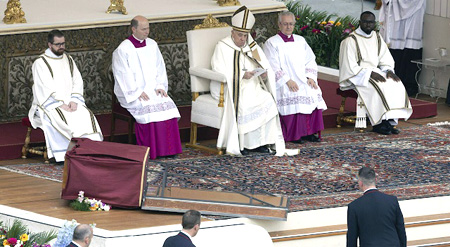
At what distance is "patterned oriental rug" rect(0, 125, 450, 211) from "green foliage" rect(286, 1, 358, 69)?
3.81 metres

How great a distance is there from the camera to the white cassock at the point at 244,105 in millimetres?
11992

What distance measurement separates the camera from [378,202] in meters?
8.11

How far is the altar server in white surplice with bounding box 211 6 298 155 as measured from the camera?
39.4 ft

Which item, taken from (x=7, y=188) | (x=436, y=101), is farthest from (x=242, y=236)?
(x=436, y=101)

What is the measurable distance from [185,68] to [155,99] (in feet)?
6.71

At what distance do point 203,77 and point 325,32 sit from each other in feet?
15.7

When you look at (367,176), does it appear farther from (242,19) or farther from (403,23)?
(403,23)

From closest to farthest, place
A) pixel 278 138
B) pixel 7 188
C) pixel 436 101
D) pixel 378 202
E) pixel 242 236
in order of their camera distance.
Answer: pixel 378 202, pixel 242 236, pixel 7 188, pixel 278 138, pixel 436 101

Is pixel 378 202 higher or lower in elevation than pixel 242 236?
higher

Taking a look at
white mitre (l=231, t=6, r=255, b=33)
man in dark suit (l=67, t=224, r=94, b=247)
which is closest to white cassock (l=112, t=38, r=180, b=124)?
white mitre (l=231, t=6, r=255, b=33)

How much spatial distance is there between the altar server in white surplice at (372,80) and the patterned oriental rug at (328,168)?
0.23m

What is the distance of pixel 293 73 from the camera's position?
41.7 ft

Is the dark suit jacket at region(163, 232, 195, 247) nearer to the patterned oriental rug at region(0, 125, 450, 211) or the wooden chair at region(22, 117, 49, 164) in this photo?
the patterned oriental rug at region(0, 125, 450, 211)

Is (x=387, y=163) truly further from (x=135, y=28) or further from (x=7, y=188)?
(x=7, y=188)
